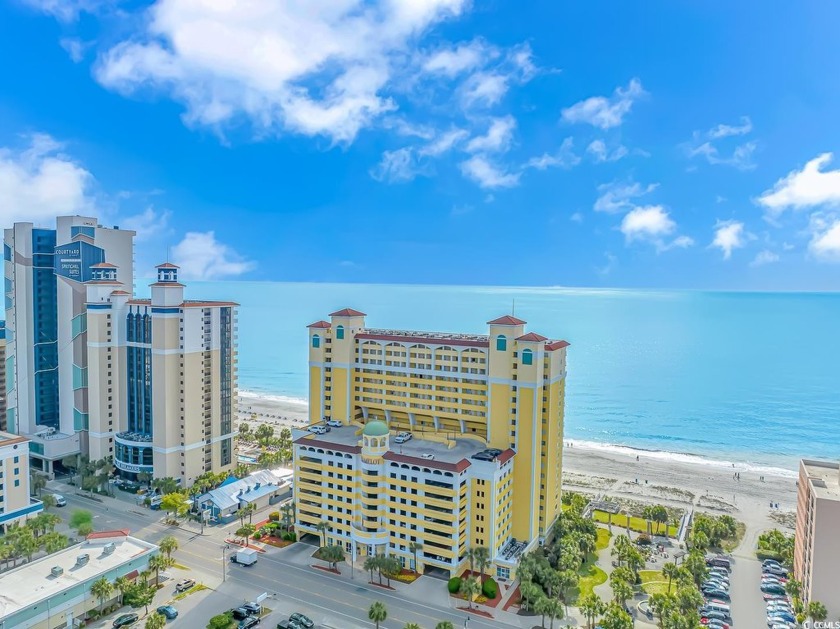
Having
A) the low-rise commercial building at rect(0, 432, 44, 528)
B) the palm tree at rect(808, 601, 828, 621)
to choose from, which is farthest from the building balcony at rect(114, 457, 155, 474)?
the palm tree at rect(808, 601, 828, 621)

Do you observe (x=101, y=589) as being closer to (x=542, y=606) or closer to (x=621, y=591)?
(x=542, y=606)

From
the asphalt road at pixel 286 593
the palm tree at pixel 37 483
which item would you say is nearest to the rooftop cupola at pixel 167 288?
the palm tree at pixel 37 483

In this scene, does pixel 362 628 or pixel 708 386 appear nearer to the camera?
pixel 362 628

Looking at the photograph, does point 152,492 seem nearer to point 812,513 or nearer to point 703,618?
point 703,618

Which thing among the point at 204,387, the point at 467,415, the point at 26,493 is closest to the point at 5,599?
the point at 26,493

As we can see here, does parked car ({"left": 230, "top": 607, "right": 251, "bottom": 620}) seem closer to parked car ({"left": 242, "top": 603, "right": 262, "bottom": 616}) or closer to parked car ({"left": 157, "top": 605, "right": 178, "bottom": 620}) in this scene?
parked car ({"left": 242, "top": 603, "right": 262, "bottom": 616})
